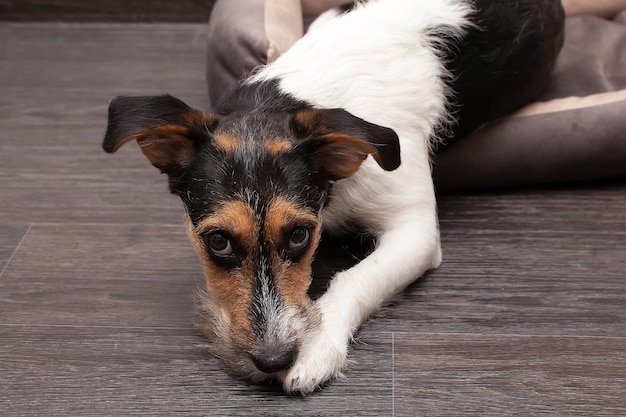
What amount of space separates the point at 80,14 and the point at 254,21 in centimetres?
171

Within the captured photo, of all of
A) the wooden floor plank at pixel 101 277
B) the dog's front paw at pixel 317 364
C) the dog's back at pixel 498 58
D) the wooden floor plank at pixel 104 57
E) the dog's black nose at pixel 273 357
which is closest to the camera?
the dog's black nose at pixel 273 357

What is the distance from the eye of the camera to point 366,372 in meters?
2.12

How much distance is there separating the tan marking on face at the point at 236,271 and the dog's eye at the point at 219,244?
0.02 m

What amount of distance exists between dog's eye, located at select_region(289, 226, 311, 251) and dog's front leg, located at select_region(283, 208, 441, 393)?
219 mm

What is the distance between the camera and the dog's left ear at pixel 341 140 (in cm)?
194

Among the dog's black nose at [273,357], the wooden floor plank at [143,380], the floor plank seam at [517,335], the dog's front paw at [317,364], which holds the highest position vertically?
the dog's black nose at [273,357]

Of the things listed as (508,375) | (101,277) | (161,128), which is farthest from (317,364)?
(101,277)

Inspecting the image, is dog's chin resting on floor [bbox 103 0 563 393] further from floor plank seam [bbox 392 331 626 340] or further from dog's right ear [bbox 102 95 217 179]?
floor plank seam [bbox 392 331 626 340]

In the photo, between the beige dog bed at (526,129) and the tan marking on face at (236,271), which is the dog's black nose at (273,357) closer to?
the tan marking on face at (236,271)

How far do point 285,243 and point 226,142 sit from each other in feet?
0.92

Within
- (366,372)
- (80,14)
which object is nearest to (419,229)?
(366,372)

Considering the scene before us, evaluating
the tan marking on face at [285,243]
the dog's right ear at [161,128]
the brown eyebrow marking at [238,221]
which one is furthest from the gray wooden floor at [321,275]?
the dog's right ear at [161,128]

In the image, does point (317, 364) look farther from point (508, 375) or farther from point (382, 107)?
point (382, 107)

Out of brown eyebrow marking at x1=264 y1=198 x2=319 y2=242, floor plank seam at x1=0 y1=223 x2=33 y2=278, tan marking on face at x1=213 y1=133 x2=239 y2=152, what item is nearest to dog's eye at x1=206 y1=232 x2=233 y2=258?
brown eyebrow marking at x1=264 y1=198 x2=319 y2=242
